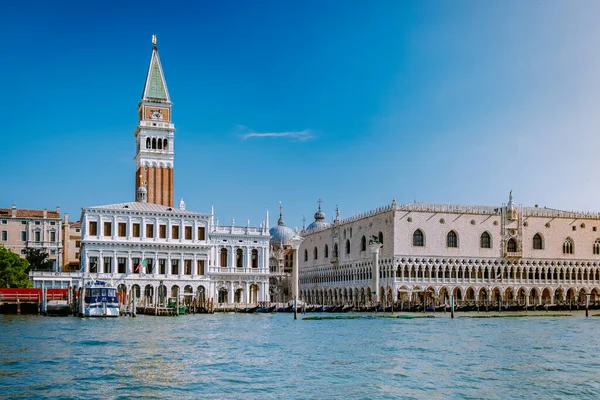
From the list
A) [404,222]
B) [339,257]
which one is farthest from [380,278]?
[339,257]

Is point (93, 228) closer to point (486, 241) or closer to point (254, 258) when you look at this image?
point (254, 258)

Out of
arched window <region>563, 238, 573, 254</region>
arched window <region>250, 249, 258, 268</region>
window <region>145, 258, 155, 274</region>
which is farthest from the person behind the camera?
arched window <region>563, 238, 573, 254</region>

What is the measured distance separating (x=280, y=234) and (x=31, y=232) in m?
36.8

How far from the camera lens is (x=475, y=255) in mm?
63250

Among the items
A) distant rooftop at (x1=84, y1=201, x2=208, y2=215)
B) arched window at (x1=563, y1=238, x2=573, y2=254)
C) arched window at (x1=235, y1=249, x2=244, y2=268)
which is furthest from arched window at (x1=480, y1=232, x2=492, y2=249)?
distant rooftop at (x1=84, y1=201, x2=208, y2=215)

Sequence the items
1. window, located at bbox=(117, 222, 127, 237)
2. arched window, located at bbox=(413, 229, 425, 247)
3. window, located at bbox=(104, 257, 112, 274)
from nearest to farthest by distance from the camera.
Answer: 1. window, located at bbox=(104, 257, 112, 274)
2. window, located at bbox=(117, 222, 127, 237)
3. arched window, located at bbox=(413, 229, 425, 247)

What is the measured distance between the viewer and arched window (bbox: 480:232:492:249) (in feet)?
210

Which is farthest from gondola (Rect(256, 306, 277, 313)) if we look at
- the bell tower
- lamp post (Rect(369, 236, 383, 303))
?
the bell tower

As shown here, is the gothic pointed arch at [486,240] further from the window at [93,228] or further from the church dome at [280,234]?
the church dome at [280,234]

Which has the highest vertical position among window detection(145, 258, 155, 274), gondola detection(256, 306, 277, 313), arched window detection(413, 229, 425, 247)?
arched window detection(413, 229, 425, 247)

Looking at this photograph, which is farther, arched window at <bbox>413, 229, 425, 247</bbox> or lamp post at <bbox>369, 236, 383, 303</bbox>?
lamp post at <bbox>369, 236, 383, 303</bbox>

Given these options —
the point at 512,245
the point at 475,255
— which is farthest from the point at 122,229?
the point at 512,245

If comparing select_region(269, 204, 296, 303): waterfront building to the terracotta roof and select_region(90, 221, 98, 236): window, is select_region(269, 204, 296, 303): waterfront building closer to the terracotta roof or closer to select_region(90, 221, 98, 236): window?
the terracotta roof

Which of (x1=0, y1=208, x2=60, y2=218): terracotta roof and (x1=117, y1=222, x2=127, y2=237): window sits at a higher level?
(x1=0, y1=208, x2=60, y2=218): terracotta roof
